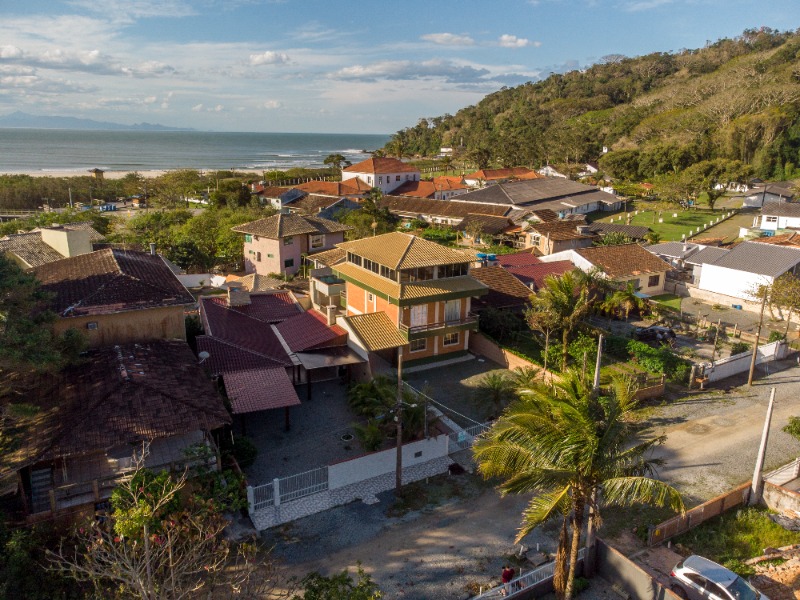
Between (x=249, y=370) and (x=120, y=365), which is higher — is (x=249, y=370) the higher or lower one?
the lower one

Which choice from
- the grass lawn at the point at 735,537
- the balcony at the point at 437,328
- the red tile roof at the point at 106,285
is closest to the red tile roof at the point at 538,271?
the balcony at the point at 437,328

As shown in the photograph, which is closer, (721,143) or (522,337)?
(522,337)

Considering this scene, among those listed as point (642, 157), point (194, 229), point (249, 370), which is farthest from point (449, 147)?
point (249, 370)

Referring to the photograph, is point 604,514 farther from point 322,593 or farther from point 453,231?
point 453,231

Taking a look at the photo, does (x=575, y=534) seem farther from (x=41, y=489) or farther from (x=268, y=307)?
(x=268, y=307)

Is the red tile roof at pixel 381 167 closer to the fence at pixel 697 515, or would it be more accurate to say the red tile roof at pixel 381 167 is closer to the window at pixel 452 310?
the window at pixel 452 310

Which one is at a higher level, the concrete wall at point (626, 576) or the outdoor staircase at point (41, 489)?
the outdoor staircase at point (41, 489)
